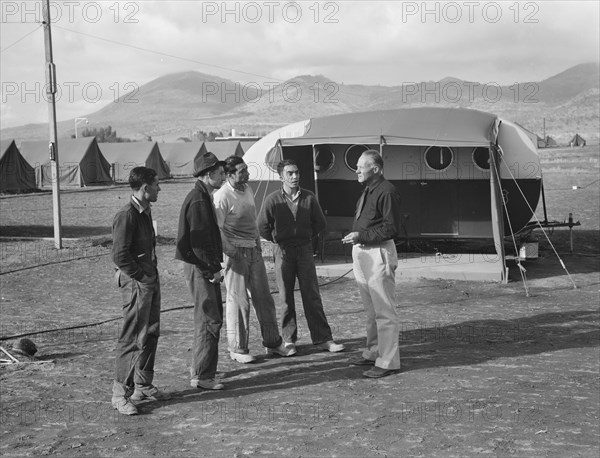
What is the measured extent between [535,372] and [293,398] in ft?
7.87

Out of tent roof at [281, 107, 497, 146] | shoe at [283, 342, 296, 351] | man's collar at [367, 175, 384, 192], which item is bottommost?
shoe at [283, 342, 296, 351]

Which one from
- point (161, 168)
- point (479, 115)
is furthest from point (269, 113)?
point (479, 115)

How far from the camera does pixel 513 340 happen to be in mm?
8852

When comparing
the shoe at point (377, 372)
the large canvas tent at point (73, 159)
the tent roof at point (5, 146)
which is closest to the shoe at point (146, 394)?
the shoe at point (377, 372)

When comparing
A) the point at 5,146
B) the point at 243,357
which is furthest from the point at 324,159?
the point at 5,146

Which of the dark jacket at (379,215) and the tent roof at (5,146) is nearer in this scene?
the dark jacket at (379,215)

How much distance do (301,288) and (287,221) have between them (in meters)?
0.72

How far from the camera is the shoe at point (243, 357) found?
310 inches

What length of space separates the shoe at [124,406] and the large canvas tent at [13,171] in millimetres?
29882

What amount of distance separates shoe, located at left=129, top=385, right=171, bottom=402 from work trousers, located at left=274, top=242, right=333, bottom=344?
6.26 feet

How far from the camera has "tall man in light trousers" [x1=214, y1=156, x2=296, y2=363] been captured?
7.69m

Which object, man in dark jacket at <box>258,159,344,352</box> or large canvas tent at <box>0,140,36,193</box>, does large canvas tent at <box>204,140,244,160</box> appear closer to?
large canvas tent at <box>0,140,36,193</box>

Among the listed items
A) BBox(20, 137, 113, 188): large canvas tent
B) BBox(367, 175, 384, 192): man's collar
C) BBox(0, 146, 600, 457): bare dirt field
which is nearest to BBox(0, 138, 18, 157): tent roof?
BBox(20, 137, 113, 188): large canvas tent

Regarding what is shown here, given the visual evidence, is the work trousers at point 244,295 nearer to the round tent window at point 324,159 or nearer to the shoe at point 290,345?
the shoe at point 290,345
